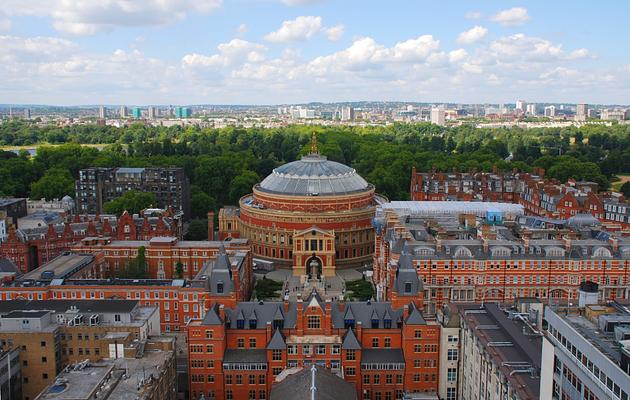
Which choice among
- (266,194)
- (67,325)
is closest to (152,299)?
(67,325)

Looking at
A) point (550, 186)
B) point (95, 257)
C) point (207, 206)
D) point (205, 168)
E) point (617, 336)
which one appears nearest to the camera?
point (617, 336)

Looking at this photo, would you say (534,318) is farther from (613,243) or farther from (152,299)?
(152,299)

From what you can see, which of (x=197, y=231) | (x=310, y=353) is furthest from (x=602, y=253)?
(x=197, y=231)

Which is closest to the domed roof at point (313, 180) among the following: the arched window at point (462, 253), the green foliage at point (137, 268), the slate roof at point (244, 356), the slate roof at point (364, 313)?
the green foliage at point (137, 268)

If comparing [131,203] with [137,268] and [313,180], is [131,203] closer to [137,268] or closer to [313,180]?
[313,180]

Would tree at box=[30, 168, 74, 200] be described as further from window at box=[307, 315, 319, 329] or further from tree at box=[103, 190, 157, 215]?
window at box=[307, 315, 319, 329]

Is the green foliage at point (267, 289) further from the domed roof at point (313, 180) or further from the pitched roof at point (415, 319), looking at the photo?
the pitched roof at point (415, 319)

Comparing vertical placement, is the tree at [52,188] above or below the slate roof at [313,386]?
above
